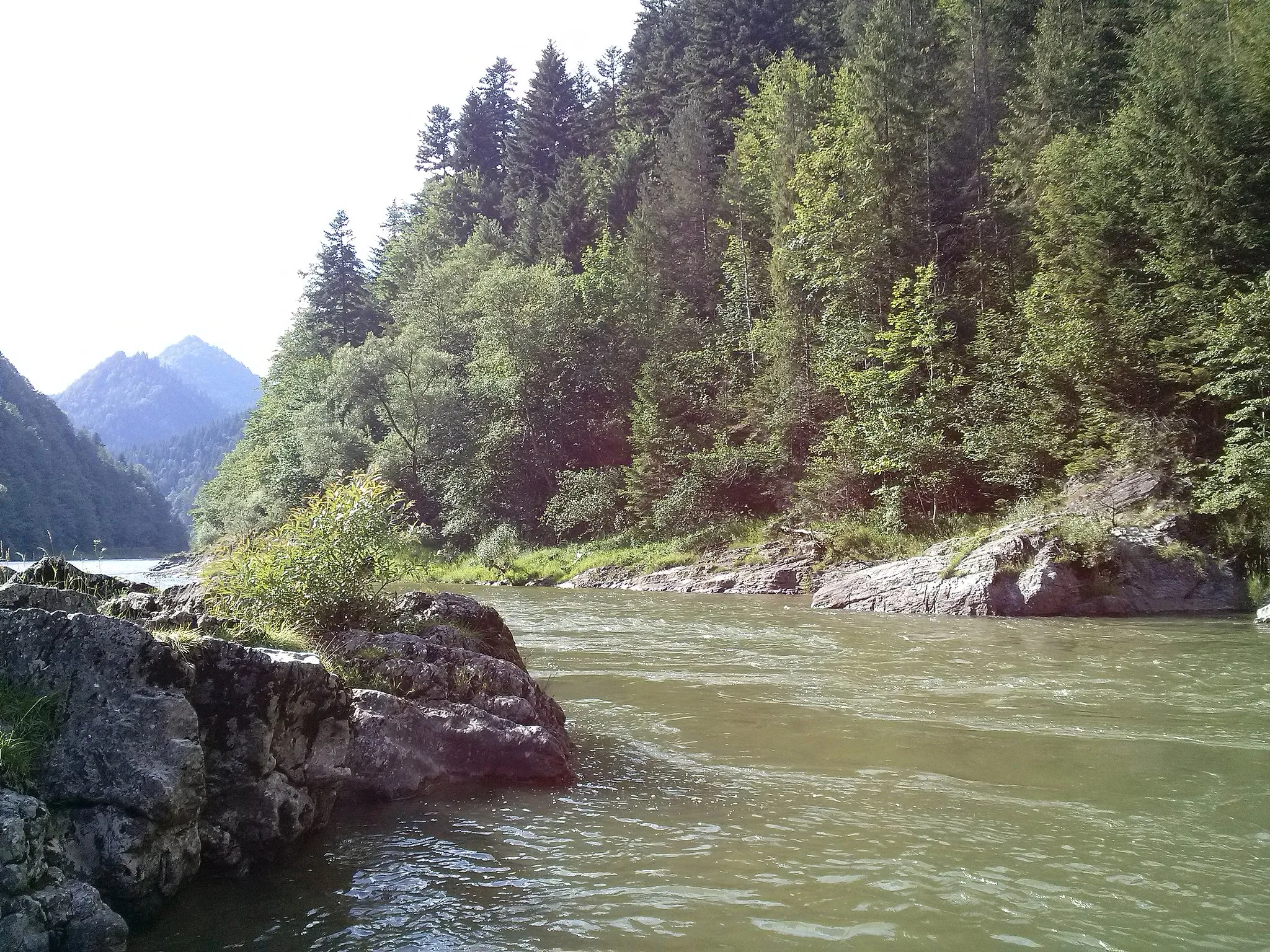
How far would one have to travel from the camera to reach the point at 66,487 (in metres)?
96.6

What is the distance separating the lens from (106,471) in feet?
364

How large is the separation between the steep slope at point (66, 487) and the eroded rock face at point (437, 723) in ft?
260

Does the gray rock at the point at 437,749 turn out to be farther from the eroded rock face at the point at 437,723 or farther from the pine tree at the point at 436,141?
the pine tree at the point at 436,141

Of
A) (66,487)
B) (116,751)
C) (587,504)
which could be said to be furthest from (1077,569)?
(66,487)

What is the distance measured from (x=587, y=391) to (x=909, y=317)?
20.8 meters

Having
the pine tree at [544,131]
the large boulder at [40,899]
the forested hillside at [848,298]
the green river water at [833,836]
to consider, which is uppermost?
the pine tree at [544,131]

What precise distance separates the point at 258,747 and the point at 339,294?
2926 inches

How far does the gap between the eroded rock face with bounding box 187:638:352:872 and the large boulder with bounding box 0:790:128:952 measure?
1.26 metres

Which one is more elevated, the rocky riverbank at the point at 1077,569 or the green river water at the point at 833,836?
the rocky riverbank at the point at 1077,569

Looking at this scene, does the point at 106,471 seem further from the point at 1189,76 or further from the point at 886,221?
the point at 1189,76

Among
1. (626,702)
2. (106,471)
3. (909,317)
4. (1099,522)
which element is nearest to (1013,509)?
(1099,522)

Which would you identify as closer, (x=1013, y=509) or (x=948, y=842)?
(x=948, y=842)

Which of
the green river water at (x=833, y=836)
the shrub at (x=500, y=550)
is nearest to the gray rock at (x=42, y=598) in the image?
the green river water at (x=833, y=836)

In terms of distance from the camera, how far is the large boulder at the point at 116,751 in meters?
5.05
